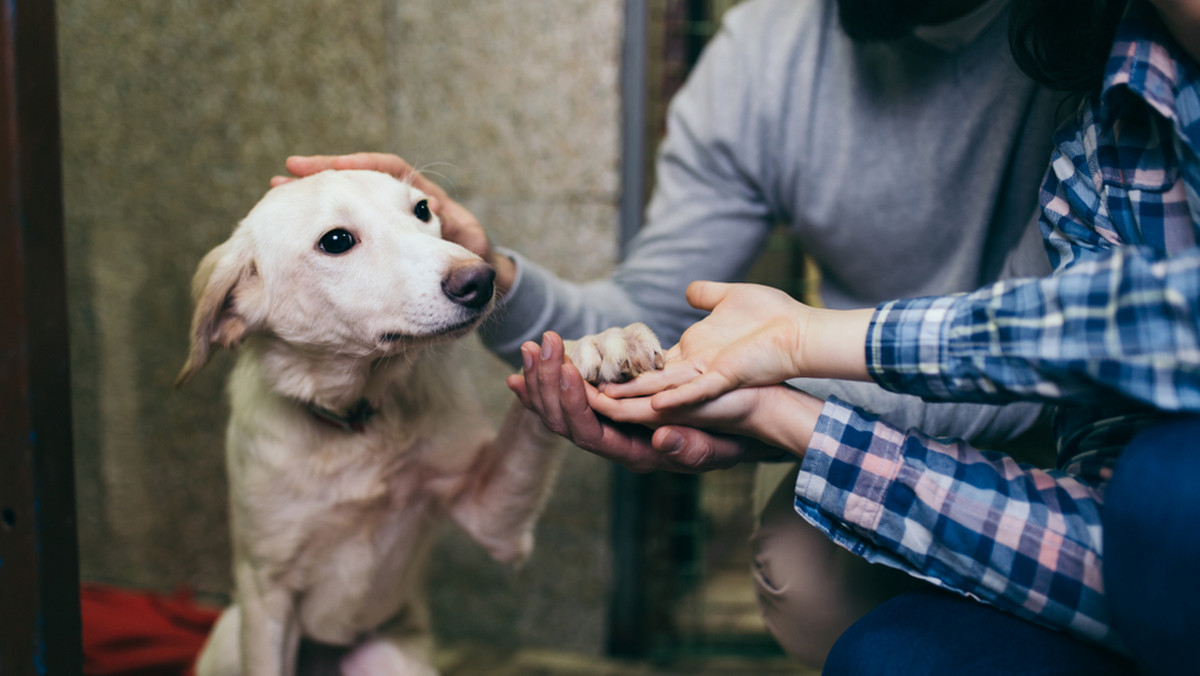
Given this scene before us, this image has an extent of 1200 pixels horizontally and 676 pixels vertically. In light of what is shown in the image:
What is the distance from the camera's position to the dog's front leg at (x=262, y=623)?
1178 millimetres

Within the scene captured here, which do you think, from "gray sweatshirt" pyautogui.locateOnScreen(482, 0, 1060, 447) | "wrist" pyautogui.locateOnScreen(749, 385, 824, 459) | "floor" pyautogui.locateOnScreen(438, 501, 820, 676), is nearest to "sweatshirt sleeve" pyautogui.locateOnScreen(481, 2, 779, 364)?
"gray sweatshirt" pyautogui.locateOnScreen(482, 0, 1060, 447)

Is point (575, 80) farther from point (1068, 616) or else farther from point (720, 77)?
point (1068, 616)

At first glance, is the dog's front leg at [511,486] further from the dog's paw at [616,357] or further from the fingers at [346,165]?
the fingers at [346,165]

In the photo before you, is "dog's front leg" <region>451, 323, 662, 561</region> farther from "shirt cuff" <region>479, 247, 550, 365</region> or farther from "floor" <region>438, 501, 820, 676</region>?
"floor" <region>438, 501, 820, 676</region>

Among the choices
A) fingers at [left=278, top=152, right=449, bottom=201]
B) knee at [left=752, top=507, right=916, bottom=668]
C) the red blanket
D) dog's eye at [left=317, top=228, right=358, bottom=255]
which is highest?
fingers at [left=278, top=152, right=449, bottom=201]

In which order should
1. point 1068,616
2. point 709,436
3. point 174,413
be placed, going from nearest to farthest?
point 1068,616
point 709,436
point 174,413

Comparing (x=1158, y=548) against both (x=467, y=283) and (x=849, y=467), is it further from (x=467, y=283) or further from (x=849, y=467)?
(x=467, y=283)

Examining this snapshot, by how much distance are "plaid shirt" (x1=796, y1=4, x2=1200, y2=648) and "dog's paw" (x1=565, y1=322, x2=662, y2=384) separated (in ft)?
0.72

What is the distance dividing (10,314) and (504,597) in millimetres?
1536

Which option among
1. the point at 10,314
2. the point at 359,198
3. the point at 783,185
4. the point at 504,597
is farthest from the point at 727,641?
the point at 10,314

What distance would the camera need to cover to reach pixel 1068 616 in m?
0.75

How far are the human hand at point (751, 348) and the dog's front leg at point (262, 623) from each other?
2.33ft

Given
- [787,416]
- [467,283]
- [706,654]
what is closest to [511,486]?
[467,283]

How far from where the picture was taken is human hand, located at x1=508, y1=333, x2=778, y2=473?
34.7 inches
